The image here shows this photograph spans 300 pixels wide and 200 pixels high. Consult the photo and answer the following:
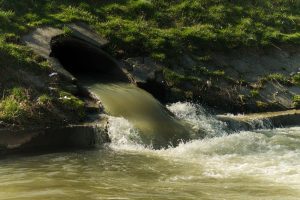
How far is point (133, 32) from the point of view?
16.8 meters

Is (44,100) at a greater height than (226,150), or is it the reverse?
(44,100)

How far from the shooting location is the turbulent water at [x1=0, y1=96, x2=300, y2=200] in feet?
24.0

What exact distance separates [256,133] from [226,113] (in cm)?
226

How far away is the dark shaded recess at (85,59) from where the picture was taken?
49.8ft

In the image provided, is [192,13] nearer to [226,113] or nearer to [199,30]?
[199,30]

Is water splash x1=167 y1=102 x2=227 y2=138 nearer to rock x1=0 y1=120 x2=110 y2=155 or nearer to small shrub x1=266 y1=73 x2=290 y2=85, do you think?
rock x1=0 y1=120 x2=110 y2=155

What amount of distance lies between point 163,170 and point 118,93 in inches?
191

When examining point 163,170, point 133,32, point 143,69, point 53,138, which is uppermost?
point 133,32

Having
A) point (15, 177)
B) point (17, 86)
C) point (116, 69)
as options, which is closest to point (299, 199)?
point (15, 177)

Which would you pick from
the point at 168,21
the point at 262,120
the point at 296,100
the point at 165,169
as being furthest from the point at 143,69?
the point at 165,169

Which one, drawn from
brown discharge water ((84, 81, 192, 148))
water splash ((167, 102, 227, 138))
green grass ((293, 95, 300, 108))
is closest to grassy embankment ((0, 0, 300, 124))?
brown discharge water ((84, 81, 192, 148))

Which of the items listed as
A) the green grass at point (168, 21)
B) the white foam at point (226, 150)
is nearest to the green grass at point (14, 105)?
the white foam at point (226, 150)

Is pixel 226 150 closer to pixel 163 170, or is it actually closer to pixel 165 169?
pixel 165 169

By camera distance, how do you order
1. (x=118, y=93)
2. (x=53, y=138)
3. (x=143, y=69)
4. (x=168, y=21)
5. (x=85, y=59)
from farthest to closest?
(x=168, y=21) → (x=85, y=59) → (x=143, y=69) → (x=118, y=93) → (x=53, y=138)
